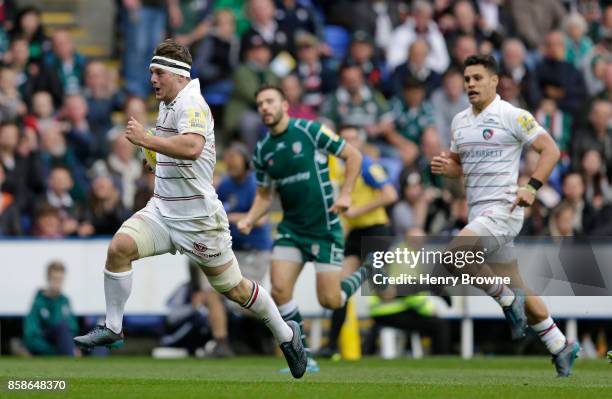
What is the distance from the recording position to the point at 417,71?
21.5 meters

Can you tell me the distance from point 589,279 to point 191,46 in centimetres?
827

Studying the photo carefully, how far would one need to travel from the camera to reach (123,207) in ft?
59.9

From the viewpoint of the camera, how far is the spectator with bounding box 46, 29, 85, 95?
809 inches

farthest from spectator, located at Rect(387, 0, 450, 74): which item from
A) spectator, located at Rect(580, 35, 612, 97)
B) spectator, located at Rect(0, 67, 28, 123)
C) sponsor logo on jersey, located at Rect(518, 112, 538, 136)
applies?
sponsor logo on jersey, located at Rect(518, 112, 538, 136)

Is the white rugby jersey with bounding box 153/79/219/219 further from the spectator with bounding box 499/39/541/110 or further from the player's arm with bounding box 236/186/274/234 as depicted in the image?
the spectator with bounding box 499/39/541/110

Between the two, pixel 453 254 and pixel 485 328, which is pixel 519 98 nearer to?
pixel 485 328

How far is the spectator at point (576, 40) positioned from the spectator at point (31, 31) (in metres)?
8.48

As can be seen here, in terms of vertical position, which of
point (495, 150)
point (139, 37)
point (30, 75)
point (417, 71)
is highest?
point (139, 37)

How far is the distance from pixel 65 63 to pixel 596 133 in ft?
26.4

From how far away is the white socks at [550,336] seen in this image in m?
12.0

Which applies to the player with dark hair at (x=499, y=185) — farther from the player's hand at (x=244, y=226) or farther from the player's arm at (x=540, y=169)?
the player's hand at (x=244, y=226)

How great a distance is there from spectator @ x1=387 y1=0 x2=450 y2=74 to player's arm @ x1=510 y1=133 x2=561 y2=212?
1011cm

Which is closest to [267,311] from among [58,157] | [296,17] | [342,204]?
[342,204]
